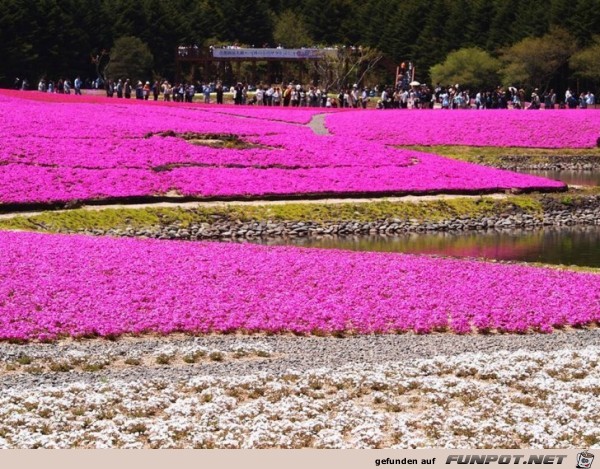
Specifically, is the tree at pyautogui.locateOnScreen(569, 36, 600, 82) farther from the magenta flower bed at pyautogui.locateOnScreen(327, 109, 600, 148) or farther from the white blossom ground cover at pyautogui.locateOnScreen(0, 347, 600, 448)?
the white blossom ground cover at pyautogui.locateOnScreen(0, 347, 600, 448)

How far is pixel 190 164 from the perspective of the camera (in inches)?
2048

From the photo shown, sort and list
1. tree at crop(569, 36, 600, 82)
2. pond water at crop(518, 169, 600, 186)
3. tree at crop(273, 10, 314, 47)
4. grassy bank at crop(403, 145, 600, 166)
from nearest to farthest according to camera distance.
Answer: pond water at crop(518, 169, 600, 186), grassy bank at crop(403, 145, 600, 166), tree at crop(569, 36, 600, 82), tree at crop(273, 10, 314, 47)

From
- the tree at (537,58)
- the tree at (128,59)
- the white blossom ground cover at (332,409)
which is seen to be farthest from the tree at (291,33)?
the white blossom ground cover at (332,409)

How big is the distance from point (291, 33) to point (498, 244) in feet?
384

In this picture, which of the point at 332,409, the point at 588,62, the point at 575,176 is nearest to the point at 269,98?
the point at 588,62

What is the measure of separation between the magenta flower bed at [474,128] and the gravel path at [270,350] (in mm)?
47964

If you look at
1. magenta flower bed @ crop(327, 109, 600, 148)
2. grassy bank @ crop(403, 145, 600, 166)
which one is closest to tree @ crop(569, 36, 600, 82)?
magenta flower bed @ crop(327, 109, 600, 148)

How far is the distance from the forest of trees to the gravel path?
93.1 meters

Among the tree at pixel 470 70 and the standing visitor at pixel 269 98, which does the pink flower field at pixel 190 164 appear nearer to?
the standing visitor at pixel 269 98

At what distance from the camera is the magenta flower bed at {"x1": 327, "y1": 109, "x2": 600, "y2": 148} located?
73.9 metres

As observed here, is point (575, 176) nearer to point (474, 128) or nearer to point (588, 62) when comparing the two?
point (474, 128)

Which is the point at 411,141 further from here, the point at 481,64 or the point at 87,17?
the point at 87,17

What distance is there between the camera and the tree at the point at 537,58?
118062 millimetres

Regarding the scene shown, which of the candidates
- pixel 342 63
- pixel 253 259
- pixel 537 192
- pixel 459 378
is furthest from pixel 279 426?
pixel 342 63
